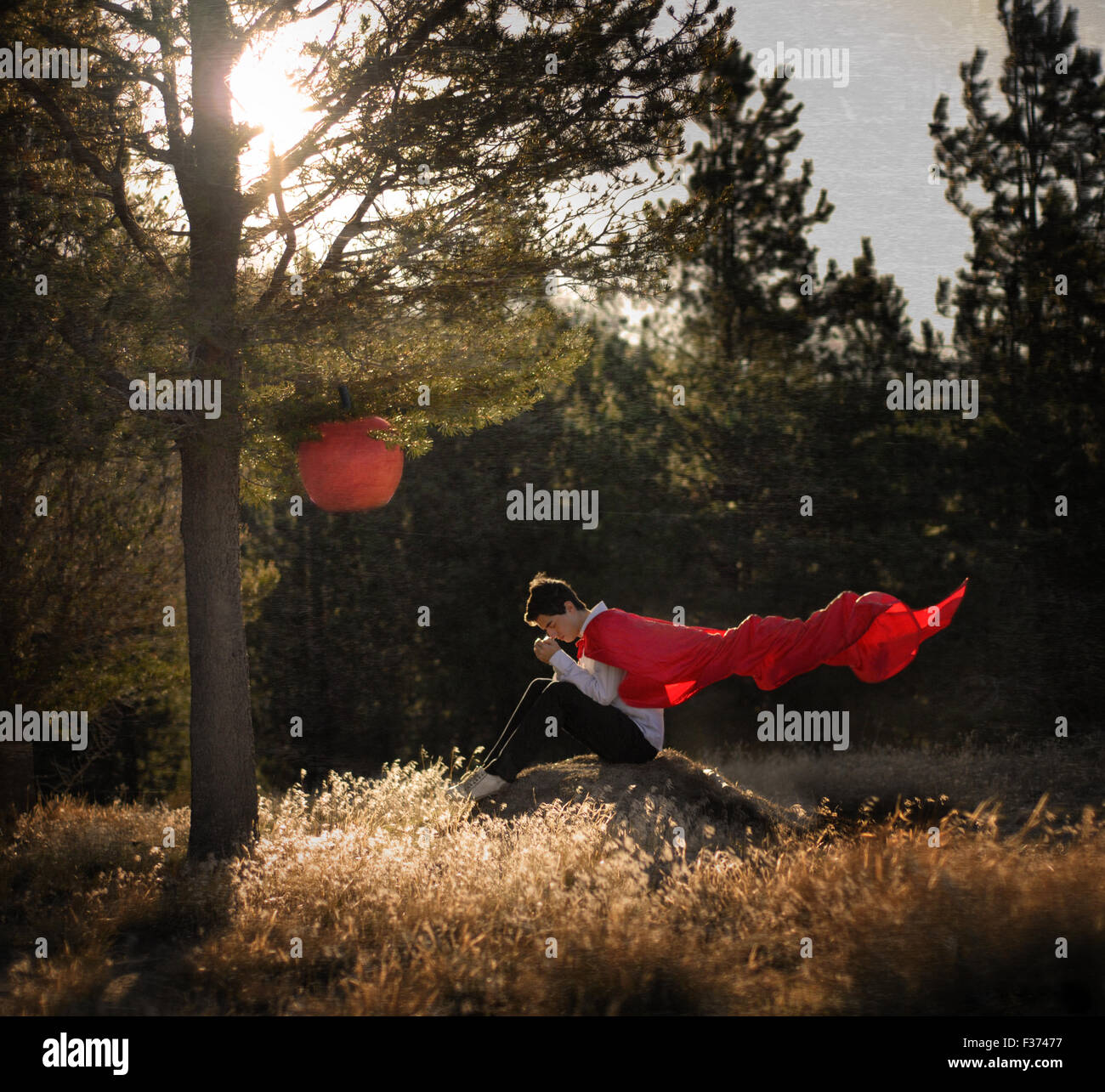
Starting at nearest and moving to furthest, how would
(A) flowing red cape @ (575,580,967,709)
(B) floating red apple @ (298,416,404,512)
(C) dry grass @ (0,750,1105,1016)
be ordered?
(C) dry grass @ (0,750,1105,1016)
(A) flowing red cape @ (575,580,967,709)
(B) floating red apple @ (298,416,404,512)

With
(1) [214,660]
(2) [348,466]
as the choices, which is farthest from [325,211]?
(1) [214,660]

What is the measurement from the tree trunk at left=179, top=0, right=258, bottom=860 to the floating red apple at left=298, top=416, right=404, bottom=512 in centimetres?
65

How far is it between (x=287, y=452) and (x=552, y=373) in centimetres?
202

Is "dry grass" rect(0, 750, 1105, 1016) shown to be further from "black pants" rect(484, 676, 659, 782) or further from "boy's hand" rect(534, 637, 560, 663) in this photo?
"boy's hand" rect(534, 637, 560, 663)

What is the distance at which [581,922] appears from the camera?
472 centimetres

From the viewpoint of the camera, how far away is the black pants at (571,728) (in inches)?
266

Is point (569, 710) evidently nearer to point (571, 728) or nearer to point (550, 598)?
point (571, 728)

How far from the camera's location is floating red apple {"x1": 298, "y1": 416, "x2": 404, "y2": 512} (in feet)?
21.8

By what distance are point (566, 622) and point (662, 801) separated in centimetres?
129

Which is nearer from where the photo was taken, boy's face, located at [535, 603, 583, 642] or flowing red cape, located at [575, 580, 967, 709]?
flowing red cape, located at [575, 580, 967, 709]

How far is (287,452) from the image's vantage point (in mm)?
7398

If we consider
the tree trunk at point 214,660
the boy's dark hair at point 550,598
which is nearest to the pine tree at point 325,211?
the tree trunk at point 214,660

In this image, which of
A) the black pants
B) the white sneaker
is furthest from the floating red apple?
the white sneaker

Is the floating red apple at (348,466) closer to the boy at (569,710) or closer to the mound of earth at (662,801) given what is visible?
the boy at (569,710)
